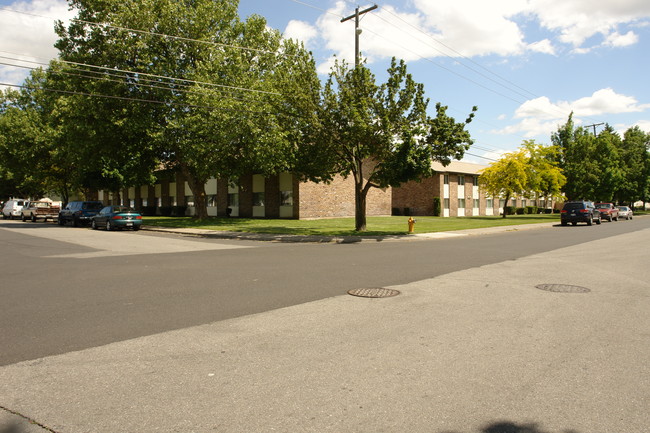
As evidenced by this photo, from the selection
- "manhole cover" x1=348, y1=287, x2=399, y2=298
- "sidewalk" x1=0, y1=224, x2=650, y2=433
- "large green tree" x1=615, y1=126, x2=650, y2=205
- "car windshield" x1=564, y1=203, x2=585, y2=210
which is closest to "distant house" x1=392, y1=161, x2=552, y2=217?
"car windshield" x1=564, y1=203, x2=585, y2=210

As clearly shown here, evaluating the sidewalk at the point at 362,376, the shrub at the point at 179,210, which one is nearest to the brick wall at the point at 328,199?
the shrub at the point at 179,210

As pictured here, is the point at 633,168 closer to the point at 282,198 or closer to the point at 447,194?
the point at 447,194

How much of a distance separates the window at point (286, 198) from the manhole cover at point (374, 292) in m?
30.5

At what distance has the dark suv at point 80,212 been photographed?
31.4m

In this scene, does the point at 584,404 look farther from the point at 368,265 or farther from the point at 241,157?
the point at 241,157

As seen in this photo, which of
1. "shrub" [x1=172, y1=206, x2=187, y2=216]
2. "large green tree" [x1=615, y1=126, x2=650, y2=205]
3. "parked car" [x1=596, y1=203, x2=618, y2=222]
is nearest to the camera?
"parked car" [x1=596, y1=203, x2=618, y2=222]

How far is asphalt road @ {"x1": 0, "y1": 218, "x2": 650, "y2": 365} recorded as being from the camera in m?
5.54

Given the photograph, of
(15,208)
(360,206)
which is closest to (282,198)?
(360,206)

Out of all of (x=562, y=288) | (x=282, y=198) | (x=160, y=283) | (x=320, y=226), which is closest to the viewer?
(x=562, y=288)

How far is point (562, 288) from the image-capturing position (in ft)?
26.8

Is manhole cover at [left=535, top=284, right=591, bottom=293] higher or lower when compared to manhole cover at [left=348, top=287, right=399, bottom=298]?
lower

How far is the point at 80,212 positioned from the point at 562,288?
3215 centimetres

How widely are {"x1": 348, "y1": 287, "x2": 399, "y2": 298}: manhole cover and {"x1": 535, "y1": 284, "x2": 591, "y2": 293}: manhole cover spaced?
288 centimetres

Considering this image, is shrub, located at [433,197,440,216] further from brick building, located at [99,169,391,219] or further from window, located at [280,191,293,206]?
window, located at [280,191,293,206]
